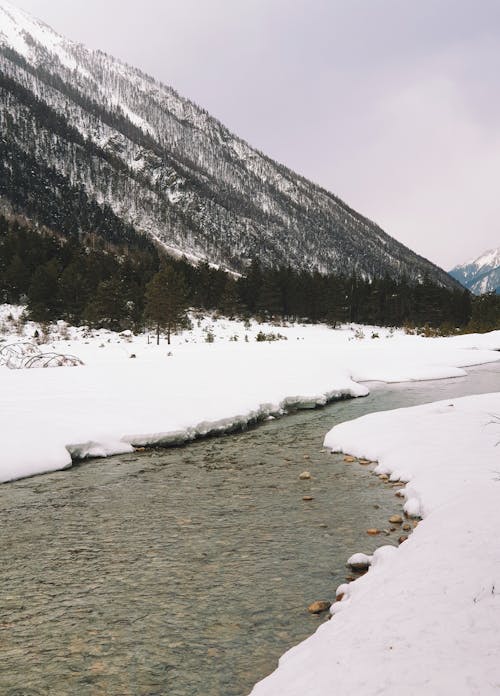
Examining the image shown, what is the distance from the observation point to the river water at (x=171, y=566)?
150 inches

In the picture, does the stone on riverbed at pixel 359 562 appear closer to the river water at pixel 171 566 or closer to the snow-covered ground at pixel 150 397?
the river water at pixel 171 566

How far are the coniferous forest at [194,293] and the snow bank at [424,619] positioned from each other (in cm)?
4072

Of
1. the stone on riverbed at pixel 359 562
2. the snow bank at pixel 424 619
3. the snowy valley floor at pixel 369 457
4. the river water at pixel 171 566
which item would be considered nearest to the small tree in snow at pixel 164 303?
the snowy valley floor at pixel 369 457

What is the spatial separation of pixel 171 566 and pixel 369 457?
5803 mm

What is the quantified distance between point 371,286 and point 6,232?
6032cm

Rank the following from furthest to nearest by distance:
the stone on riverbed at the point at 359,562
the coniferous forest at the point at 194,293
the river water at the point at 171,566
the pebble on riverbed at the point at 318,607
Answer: the coniferous forest at the point at 194,293
the stone on riverbed at the point at 359,562
the pebble on riverbed at the point at 318,607
the river water at the point at 171,566

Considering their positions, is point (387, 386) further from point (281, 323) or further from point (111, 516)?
point (281, 323)

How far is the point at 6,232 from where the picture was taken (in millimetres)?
65125

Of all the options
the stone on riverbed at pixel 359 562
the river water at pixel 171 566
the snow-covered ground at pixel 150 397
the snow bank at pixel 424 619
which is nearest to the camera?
the snow bank at pixel 424 619

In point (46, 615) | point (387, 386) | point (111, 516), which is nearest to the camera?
point (46, 615)

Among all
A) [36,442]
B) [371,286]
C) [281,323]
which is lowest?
[36,442]

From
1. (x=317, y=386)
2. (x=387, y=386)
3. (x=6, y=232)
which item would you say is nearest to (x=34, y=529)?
(x=317, y=386)

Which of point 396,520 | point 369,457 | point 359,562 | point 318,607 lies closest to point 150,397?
point 369,457

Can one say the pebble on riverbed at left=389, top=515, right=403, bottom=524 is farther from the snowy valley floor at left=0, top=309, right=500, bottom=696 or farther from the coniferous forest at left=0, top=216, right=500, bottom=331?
the coniferous forest at left=0, top=216, right=500, bottom=331
